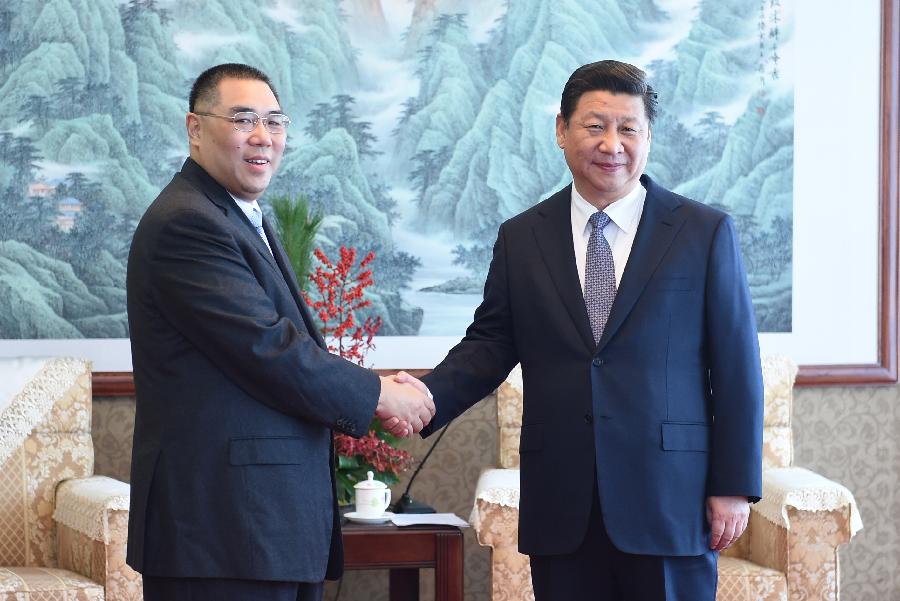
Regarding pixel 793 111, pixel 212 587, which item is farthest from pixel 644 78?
pixel 793 111

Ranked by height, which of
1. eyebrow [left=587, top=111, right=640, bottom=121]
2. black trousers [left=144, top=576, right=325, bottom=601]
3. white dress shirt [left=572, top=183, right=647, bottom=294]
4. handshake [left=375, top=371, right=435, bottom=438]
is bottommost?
black trousers [left=144, top=576, right=325, bottom=601]

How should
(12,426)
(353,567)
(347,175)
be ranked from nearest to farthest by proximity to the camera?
(353,567) < (12,426) < (347,175)

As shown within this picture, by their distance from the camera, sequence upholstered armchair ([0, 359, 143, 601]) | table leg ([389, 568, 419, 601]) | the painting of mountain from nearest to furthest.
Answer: upholstered armchair ([0, 359, 143, 601]), table leg ([389, 568, 419, 601]), the painting of mountain

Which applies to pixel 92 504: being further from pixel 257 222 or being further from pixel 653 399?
pixel 653 399

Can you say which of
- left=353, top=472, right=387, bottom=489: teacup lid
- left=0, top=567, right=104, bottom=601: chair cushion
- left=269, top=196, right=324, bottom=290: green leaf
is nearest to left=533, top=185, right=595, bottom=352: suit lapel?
left=353, top=472, right=387, bottom=489: teacup lid

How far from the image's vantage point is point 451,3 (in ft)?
13.4

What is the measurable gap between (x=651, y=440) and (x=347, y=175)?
2136mm

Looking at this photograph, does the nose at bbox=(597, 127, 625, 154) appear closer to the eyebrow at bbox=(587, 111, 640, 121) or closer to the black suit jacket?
the eyebrow at bbox=(587, 111, 640, 121)

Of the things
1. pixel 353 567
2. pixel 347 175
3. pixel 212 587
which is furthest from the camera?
pixel 347 175

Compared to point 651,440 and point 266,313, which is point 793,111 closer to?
point 651,440

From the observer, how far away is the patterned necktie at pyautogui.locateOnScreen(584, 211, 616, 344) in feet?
7.52

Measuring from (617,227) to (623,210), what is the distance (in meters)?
0.04

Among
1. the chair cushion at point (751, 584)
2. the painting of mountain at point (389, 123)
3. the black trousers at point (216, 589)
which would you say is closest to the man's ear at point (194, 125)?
the black trousers at point (216, 589)

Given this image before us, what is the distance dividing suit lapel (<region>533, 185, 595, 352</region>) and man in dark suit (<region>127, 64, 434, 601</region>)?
455mm
